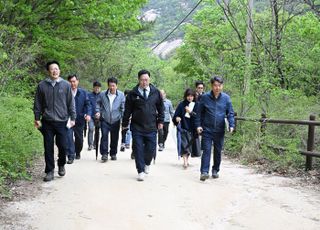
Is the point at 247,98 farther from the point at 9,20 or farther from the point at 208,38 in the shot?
the point at 208,38

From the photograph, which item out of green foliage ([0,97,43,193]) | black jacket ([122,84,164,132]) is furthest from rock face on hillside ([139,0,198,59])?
black jacket ([122,84,164,132])

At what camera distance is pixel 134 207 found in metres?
6.05

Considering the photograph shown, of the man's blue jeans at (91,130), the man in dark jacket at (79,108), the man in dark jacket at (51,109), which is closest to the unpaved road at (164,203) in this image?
the man in dark jacket at (51,109)

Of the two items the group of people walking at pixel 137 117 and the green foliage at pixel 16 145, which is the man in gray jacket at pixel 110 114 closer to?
the group of people walking at pixel 137 117

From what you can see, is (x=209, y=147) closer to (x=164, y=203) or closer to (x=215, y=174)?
(x=215, y=174)

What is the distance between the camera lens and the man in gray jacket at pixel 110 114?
10.2 metres

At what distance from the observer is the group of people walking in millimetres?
7582

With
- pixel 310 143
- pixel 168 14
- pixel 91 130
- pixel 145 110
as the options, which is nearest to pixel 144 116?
pixel 145 110

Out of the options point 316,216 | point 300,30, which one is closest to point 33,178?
point 316,216

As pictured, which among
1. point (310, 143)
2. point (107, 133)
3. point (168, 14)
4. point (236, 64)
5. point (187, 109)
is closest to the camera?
point (310, 143)

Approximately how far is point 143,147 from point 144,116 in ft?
1.86

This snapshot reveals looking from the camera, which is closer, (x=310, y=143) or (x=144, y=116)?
(x=144, y=116)

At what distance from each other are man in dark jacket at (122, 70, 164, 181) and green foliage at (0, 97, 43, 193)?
1999 mm

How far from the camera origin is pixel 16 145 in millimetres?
8289
